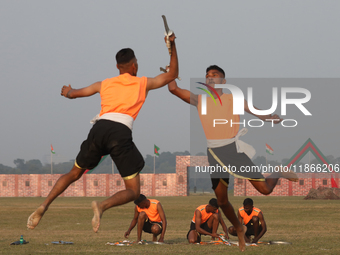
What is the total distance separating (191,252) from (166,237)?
14.9 ft

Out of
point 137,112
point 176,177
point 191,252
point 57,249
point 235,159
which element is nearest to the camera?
point 137,112

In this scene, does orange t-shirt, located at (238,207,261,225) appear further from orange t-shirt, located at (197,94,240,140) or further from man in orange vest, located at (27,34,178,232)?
man in orange vest, located at (27,34,178,232)

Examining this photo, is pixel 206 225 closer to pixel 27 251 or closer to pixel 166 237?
pixel 166 237

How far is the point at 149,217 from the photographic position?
45.7 feet

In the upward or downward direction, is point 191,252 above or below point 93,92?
below

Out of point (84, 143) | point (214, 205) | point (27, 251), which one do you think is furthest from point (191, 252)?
point (84, 143)

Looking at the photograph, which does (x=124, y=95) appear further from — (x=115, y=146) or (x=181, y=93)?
(x=181, y=93)

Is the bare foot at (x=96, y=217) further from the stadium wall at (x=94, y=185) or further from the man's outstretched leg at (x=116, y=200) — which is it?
the stadium wall at (x=94, y=185)

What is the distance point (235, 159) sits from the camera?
341 inches

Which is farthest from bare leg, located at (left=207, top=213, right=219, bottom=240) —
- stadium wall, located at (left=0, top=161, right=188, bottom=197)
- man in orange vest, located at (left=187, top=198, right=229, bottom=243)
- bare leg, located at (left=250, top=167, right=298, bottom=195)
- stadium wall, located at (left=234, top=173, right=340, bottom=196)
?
stadium wall, located at (left=0, top=161, right=188, bottom=197)

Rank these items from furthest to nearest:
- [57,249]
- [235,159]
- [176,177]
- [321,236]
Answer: [176,177] → [321,236] → [57,249] → [235,159]

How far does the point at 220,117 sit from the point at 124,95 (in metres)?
2.41

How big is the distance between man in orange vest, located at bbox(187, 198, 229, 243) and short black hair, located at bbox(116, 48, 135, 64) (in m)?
7.26

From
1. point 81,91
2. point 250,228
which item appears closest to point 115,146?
point 81,91
